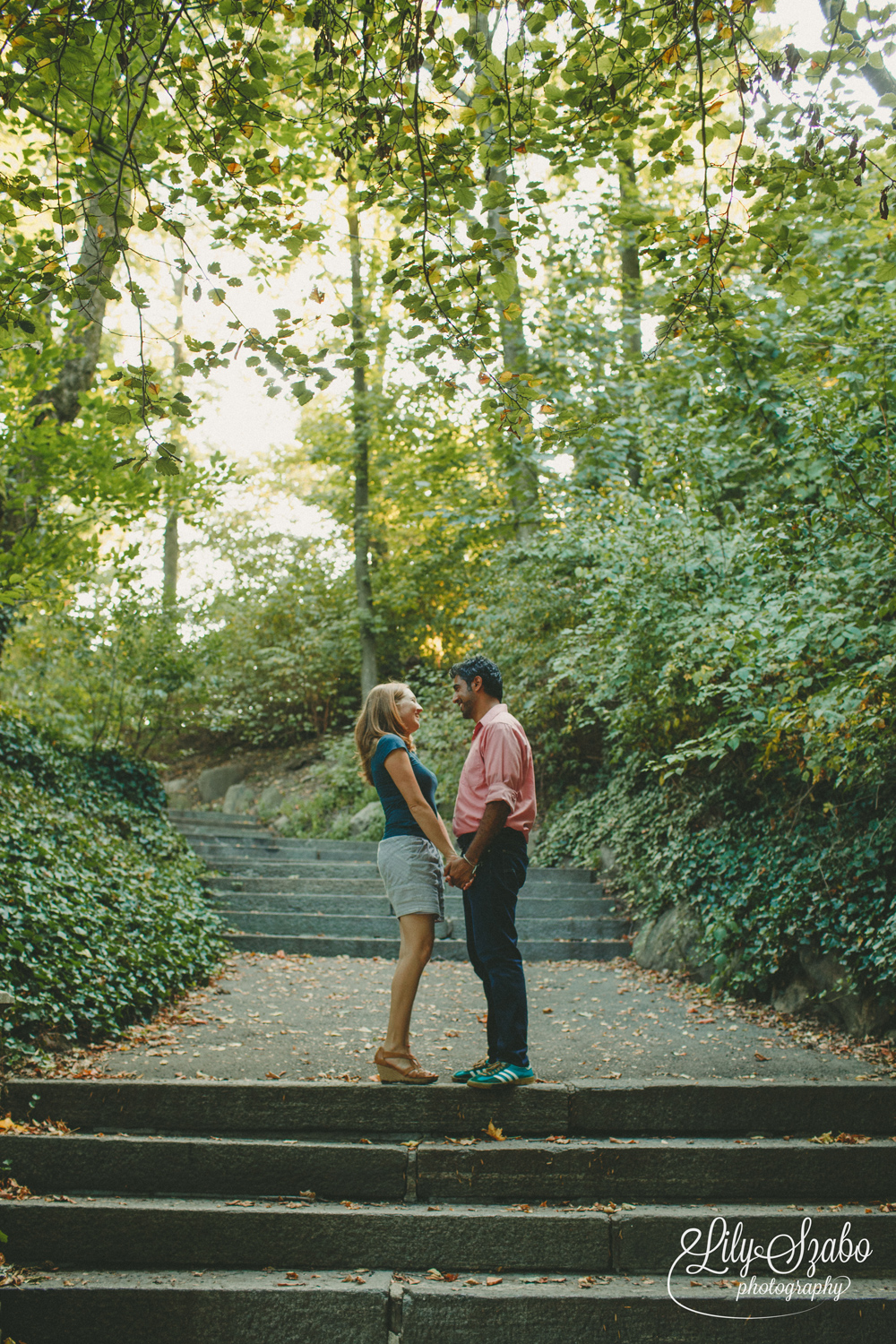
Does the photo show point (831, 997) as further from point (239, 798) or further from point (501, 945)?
point (239, 798)

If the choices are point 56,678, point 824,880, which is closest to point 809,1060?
point 824,880

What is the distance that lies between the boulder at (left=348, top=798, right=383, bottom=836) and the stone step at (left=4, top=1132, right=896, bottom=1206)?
27.8ft

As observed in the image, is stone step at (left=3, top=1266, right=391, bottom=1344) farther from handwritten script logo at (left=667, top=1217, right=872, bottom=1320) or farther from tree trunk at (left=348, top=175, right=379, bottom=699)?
tree trunk at (left=348, top=175, right=379, bottom=699)


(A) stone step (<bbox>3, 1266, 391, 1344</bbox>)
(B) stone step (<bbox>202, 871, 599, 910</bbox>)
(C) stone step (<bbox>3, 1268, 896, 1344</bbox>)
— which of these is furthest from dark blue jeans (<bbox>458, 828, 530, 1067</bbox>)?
(B) stone step (<bbox>202, 871, 599, 910</bbox>)

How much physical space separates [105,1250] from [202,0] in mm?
4638

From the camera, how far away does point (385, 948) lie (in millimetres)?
7297

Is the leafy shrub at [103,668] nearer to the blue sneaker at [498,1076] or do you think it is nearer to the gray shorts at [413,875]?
the gray shorts at [413,875]

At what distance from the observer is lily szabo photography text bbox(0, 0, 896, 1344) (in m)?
3.06

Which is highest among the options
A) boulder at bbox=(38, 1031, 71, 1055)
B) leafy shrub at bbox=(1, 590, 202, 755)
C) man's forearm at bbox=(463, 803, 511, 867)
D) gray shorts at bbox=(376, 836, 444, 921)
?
leafy shrub at bbox=(1, 590, 202, 755)

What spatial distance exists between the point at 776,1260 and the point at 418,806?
210cm

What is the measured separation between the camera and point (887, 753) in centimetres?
443

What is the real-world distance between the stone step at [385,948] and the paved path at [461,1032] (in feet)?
1.60

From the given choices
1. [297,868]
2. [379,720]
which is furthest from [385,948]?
[379,720]

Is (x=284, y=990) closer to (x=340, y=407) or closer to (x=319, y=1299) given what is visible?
(x=319, y=1299)
